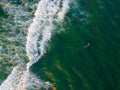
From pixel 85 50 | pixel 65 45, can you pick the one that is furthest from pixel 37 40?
pixel 85 50

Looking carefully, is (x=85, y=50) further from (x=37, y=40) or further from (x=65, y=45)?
(x=37, y=40)

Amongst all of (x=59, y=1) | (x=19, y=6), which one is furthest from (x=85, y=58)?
(x=19, y=6)
